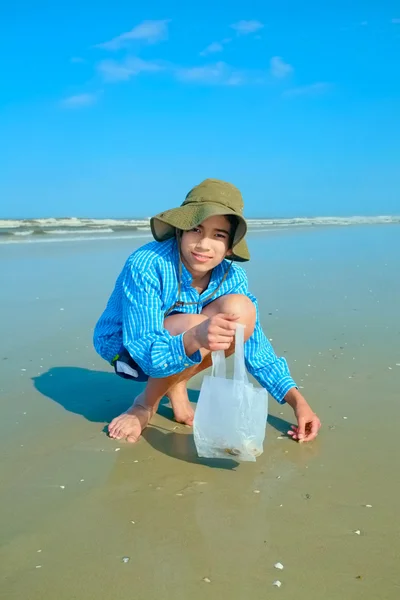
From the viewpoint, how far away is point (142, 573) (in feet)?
5.78

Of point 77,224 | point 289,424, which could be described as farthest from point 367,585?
point 77,224

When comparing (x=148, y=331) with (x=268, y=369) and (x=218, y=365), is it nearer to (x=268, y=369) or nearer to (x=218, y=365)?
→ (x=218, y=365)

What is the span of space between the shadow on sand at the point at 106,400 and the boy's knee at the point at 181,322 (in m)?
0.48

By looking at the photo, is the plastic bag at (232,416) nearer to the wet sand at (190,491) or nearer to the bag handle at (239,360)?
the bag handle at (239,360)

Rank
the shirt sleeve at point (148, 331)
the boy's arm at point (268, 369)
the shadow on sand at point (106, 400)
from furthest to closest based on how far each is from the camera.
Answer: the boy's arm at point (268, 369)
the shadow on sand at point (106, 400)
the shirt sleeve at point (148, 331)

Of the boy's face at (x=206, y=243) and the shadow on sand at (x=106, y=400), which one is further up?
the boy's face at (x=206, y=243)

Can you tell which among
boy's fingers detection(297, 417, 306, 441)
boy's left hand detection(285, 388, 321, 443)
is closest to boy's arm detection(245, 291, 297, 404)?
boy's left hand detection(285, 388, 321, 443)

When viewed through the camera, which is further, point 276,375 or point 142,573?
point 276,375

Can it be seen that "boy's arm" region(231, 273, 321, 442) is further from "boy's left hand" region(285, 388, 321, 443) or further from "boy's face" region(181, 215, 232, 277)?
"boy's face" region(181, 215, 232, 277)

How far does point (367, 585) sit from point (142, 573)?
24.2 inches

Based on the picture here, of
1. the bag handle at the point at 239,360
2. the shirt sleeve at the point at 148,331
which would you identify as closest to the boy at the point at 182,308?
the shirt sleeve at the point at 148,331

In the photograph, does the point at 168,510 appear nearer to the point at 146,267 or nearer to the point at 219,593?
the point at 219,593

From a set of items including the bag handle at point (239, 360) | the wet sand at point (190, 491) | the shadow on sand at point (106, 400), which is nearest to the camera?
the wet sand at point (190, 491)

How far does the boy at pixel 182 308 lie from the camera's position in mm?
2635
